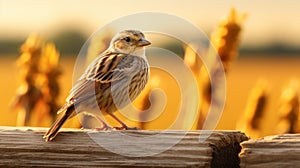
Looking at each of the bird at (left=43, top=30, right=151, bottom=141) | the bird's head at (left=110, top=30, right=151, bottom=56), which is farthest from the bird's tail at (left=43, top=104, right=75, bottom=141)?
the bird's head at (left=110, top=30, right=151, bottom=56)

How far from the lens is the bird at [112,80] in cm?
406

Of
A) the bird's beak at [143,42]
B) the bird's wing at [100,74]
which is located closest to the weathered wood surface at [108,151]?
the bird's wing at [100,74]

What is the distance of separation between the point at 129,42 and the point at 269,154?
55.5 inches

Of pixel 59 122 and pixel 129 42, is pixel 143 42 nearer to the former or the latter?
pixel 129 42

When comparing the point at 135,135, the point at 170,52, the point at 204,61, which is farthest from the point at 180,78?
the point at 135,135

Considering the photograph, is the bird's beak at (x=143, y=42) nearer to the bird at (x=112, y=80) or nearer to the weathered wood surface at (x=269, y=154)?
the bird at (x=112, y=80)

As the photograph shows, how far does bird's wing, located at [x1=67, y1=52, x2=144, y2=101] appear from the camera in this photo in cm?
407

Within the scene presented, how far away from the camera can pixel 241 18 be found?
4.59 meters

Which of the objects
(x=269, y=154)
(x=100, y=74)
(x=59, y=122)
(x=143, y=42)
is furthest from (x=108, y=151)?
(x=143, y=42)

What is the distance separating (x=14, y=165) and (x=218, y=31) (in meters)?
1.41

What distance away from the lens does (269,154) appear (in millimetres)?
3252

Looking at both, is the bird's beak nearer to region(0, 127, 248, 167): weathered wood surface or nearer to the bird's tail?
the bird's tail

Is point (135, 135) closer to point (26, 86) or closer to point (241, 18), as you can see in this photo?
point (241, 18)

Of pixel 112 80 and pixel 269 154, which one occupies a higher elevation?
pixel 112 80
